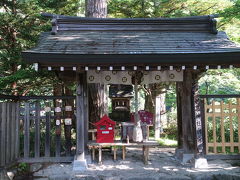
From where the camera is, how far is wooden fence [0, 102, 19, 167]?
540 centimetres

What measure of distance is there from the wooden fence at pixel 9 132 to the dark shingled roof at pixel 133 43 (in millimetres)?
1584

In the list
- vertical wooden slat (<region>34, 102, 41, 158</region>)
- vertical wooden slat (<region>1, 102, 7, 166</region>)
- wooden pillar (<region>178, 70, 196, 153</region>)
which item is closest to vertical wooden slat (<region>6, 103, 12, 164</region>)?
vertical wooden slat (<region>1, 102, 7, 166</region>)

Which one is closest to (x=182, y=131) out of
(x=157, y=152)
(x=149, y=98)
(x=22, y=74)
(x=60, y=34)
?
(x=157, y=152)

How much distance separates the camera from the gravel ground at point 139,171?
5230mm

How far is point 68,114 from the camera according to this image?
21.1 ft

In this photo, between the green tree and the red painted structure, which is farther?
the green tree

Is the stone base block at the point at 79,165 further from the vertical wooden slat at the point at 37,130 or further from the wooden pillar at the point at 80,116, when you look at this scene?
the vertical wooden slat at the point at 37,130

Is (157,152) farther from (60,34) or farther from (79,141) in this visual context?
(60,34)

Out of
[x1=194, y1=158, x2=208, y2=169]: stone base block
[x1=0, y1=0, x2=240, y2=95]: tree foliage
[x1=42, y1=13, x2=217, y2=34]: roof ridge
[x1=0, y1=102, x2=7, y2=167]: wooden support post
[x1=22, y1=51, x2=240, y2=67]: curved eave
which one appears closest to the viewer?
[x1=22, y1=51, x2=240, y2=67]: curved eave

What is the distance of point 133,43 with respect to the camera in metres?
6.21

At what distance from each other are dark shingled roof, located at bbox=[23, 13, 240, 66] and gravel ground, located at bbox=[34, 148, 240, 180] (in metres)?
2.74

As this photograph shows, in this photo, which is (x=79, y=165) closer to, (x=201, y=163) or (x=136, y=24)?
(x=201, y=163)

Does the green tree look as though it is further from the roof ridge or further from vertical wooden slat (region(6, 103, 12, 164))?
vertical wooden slat (region(6, 103, 12, 164))

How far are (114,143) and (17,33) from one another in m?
5.51
